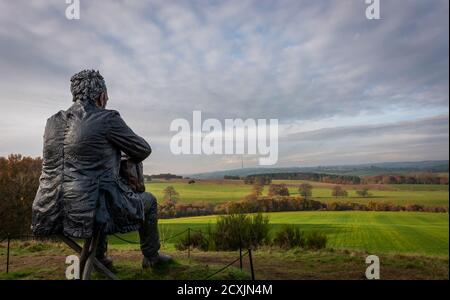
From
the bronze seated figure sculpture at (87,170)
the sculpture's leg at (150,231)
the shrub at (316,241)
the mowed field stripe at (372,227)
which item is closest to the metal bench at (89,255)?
the bronze seated figure sculpture at (87,170)

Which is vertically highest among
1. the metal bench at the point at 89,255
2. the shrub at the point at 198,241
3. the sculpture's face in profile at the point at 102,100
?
the sculpture's face in profile at the point at 102,100

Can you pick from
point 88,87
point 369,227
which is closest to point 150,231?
point 88,87

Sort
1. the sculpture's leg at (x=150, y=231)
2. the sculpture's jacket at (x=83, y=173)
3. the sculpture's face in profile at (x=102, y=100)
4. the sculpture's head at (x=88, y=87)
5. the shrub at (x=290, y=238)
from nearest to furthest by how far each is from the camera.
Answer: the sculpture's jacket at (x=83, y=173), the sculpture's head at (x=88, y=87), the sculpture's face in profile at (x=102, y=100), the sculpture's leg at (x=150, y=231), the shrub at (x=290, y=238)

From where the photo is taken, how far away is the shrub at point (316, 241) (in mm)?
7973

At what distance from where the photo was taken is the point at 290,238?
8.09 meters

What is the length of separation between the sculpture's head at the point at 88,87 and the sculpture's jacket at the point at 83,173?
81mm

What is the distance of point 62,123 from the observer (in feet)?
13.5

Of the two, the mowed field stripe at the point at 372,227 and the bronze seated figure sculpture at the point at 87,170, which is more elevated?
the bronze seated figure sculpture at the point at 87,170

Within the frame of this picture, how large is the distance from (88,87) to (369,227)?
705 cm

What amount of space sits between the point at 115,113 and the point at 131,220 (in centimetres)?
119

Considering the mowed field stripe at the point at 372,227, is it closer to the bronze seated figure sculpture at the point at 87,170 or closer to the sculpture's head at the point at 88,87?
the bronze seated figure sculpture at the point at 87,170

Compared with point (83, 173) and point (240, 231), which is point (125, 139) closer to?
point (83, 173)
